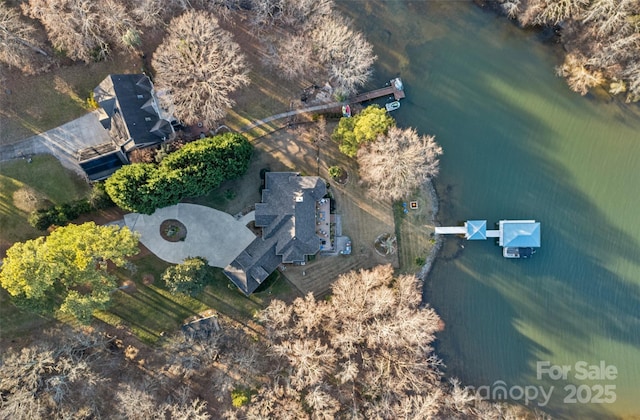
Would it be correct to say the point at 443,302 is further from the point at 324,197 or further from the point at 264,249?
the point at 264,249

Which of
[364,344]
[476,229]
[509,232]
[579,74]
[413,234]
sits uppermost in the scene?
[579,74]

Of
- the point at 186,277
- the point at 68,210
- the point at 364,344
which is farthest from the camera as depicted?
the point at 364,344

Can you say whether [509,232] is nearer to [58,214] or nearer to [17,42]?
[58,214]

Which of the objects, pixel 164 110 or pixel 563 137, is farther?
pixel 563 137

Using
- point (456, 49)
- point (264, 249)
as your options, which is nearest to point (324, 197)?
point (264, 249)

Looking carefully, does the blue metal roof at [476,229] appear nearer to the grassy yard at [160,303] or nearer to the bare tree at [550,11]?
the grassy yard at [160,303]

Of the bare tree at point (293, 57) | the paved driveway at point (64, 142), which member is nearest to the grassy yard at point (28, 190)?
the paved driveway at point (64, 142)

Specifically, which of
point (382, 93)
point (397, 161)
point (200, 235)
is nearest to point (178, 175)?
point (200, 235)
